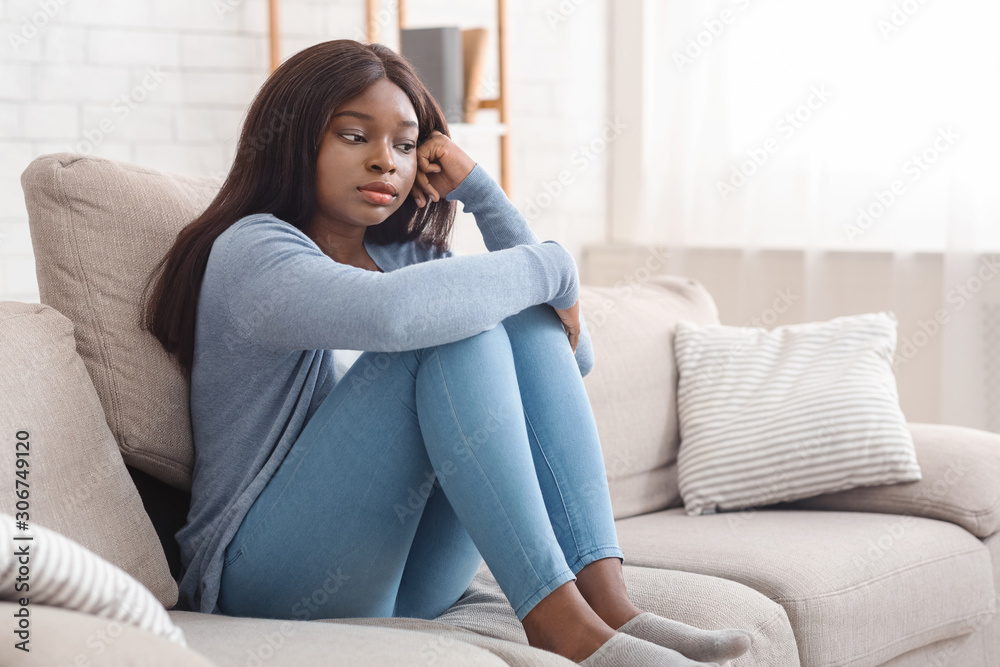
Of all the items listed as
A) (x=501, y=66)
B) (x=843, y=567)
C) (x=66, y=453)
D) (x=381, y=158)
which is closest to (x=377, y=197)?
(x=381, y=158)

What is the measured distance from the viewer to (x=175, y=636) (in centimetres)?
83

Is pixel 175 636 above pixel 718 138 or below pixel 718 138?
below

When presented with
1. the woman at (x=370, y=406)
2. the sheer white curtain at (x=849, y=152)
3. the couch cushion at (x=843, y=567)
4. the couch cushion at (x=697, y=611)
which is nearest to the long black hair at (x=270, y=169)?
the woman at (x=370, y=406)

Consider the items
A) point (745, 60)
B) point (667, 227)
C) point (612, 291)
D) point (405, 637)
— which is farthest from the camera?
point (667, 227)

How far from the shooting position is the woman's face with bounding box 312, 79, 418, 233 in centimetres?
135

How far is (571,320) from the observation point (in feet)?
4.46

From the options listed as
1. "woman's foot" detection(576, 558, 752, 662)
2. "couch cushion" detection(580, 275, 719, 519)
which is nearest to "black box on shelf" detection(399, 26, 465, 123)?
"couch cushion" detection(580, 275, 719, 519)

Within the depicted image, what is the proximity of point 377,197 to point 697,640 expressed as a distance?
2.25ft

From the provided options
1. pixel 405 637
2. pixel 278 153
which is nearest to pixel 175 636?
pixel 405 637

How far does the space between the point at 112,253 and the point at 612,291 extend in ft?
3.32

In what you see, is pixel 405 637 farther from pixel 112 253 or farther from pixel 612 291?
pixel 612 291

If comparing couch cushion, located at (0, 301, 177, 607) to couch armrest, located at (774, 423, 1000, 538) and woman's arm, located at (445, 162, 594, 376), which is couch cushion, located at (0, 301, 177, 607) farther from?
couch armrest, located at (774, 423, 1000, 538)

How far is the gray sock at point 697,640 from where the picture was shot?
1.11 m

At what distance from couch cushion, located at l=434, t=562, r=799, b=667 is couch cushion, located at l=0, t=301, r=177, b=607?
0.38 meters
